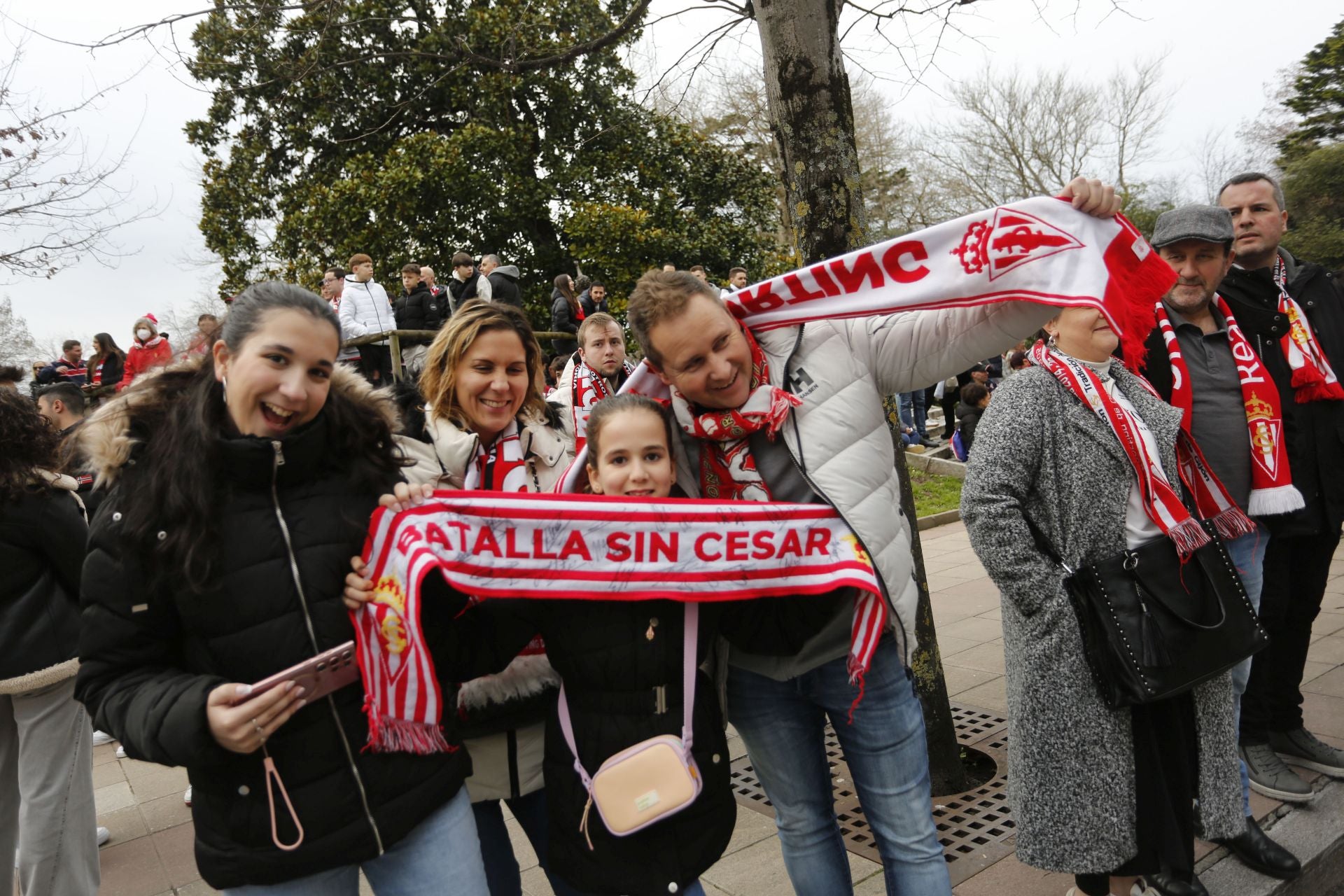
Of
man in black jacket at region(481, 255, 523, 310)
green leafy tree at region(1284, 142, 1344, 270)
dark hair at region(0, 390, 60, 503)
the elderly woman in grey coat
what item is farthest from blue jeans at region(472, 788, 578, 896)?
green leafy tree at region(1284, 142, 1344, 270)

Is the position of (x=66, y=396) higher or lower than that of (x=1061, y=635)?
higher

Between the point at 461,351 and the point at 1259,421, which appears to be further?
the point at 1259,421

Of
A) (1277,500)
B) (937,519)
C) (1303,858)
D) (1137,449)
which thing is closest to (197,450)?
(1137,449)

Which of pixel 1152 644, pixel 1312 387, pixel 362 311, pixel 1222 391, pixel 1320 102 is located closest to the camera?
pixel 1152 644

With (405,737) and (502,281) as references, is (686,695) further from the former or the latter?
(502,281)

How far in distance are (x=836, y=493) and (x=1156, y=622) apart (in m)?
1.07

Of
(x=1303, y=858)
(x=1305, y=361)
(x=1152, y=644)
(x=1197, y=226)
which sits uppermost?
(x=1197, y=226)

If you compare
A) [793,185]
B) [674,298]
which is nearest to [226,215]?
[793,185]

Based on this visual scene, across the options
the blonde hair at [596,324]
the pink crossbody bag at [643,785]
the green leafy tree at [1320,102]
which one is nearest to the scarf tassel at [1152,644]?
the pink crossbody bag at [643,785]

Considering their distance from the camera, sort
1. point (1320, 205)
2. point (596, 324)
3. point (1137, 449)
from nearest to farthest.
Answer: point (1137, 449)
point (596, 324)
point (1320, 205)

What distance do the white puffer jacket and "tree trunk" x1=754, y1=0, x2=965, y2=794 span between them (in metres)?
1.18

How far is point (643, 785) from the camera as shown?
209cm

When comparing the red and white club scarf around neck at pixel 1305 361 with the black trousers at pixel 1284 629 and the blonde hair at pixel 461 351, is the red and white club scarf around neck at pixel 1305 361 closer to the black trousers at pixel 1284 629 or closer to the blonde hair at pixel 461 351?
the black trousers at pixel 1284 629

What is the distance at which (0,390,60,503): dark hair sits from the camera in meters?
3.13
